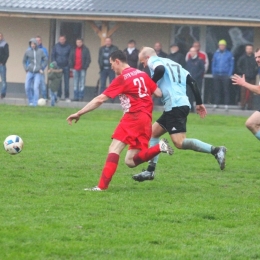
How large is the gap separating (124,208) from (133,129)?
62.8 inches

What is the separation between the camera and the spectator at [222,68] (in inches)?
939

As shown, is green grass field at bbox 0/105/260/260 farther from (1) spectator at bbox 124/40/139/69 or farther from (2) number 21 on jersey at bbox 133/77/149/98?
(1) spectator at bbox 124/40/139/69

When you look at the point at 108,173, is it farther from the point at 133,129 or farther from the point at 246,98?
the point at 246,98

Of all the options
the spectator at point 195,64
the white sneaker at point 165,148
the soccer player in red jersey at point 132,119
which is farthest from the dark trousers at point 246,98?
the white sneaker at point 165,148

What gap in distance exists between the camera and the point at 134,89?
9.21 metres

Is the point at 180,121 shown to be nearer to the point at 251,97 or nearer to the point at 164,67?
the point at 164,67

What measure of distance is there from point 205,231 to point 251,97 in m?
19.0

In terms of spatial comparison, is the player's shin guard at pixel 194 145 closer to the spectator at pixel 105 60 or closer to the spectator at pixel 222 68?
the spectator at pixel 222 68

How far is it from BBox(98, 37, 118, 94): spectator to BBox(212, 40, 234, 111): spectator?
10.0 ft

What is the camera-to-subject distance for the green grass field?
6214mm

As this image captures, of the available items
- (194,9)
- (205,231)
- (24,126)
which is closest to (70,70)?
(194,9)

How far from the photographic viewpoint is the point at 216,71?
953 inches

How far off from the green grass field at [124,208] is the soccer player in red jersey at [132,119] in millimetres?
349

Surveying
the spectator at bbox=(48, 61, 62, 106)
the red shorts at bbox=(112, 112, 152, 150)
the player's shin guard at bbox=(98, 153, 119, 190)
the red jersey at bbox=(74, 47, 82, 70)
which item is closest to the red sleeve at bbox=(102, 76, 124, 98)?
the red shorts at bbox=(112, 112, 152, 150)
